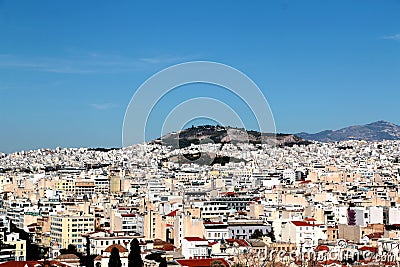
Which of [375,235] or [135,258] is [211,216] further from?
[135,258]

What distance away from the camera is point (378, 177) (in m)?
38.5

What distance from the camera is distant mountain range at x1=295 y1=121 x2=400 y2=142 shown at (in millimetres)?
104125

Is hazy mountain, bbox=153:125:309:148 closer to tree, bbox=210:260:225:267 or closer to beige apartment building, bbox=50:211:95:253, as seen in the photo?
beige apartment building, bbox=50:211:95:253

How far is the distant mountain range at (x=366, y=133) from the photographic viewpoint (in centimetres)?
10412

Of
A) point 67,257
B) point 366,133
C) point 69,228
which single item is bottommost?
point 67,257

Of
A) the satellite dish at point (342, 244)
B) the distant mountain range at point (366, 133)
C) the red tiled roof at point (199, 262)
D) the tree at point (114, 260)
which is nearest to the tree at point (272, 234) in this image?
the satellite dish at point (342, 244)

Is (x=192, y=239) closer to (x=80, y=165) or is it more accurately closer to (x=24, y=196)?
(x=24, y=196)

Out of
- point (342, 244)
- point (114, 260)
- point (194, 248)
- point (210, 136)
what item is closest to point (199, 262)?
point (114, 260)

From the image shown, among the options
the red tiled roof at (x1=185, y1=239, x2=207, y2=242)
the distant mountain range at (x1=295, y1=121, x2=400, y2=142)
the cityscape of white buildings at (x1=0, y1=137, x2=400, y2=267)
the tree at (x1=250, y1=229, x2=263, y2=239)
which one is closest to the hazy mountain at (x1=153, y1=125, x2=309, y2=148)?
the cityscape of white buildings at (x1=0, y1=137, x2=400, y2=267)

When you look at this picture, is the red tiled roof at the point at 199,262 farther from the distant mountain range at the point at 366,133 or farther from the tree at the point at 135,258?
the distant mountain range at the point at 366,133

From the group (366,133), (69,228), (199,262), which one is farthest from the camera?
(366,133)

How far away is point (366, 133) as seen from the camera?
108000mm

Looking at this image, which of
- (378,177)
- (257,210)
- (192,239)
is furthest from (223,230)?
(378,177)

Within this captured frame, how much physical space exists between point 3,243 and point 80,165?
37.7m
